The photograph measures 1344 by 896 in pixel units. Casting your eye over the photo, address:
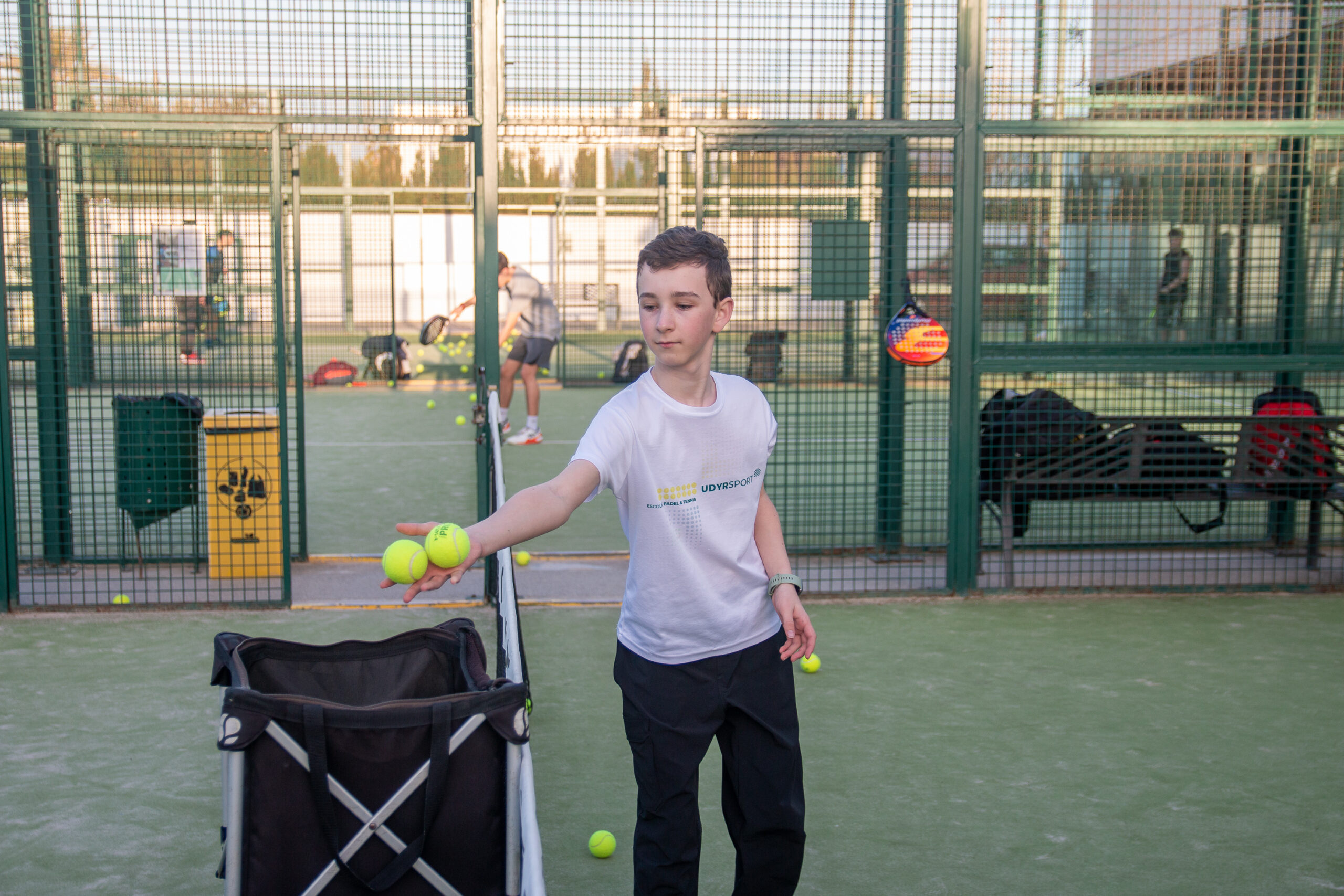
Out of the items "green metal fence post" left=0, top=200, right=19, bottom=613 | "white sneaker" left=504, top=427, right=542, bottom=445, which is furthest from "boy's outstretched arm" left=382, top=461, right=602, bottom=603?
"white sneaker" left=504, top=427, right=542, bottom=445

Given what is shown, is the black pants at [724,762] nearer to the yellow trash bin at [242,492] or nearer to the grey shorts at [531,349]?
the yellow trash bin at [242,492]

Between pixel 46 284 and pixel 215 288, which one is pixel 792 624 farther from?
pixel 46 284

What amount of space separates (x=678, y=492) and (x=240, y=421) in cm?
486

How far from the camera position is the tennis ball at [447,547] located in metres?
2.11

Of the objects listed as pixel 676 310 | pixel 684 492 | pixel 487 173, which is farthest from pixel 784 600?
pixel 487 173

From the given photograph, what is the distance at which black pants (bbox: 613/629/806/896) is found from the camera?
2656 mm

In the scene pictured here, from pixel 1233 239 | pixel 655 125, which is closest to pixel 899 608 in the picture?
pixel 655 125

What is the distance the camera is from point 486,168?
6.43 metres

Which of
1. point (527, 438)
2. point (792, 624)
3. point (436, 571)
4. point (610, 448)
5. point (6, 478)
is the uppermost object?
point (610, 448)

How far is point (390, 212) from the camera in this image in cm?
1850

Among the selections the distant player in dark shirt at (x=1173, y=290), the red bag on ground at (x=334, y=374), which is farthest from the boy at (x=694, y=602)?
the red bag on ground at (x=334, y=374)

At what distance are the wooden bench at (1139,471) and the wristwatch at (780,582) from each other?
4.15 meters

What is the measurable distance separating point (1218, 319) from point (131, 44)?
656 centimetres

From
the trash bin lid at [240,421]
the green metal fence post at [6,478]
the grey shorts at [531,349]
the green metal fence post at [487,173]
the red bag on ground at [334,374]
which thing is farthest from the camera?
the red bag on ground at [334,374]
